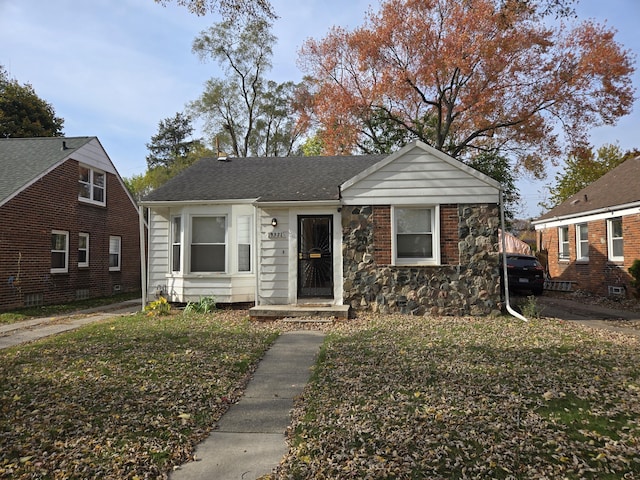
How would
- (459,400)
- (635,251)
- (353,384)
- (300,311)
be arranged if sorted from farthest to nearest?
(635,251) → (300,311) → (353,384) → (459,400)

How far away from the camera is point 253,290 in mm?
11039

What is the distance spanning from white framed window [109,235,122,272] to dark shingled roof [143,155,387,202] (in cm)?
603

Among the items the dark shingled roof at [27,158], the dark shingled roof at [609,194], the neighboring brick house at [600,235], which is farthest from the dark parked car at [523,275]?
the dark shingled roof at [27,158]

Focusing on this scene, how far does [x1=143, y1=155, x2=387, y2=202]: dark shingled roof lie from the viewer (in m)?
10.8

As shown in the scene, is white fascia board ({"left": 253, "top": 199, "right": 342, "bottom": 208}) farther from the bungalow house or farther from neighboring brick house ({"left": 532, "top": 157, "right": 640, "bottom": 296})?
neighboring brick house ({"left": 532, "top": 157, "right": 640, "bottom": 296})

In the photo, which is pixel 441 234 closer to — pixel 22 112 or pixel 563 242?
pixel 563 242

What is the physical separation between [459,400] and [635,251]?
1164 centimetres

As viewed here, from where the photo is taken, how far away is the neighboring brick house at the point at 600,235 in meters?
→ 13.0

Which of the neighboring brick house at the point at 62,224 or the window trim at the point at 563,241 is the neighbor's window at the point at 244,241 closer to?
the neighboring brick house at the point at 62,224

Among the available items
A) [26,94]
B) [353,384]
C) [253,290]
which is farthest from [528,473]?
[26,94]

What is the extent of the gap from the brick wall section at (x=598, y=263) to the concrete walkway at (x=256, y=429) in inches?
465

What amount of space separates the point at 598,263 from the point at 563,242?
10.1 feet

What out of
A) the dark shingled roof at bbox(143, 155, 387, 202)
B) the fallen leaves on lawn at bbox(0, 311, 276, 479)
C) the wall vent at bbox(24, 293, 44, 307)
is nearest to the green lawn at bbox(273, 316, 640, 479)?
the fallen leaves on lawn at bbox(0, 311, 276, 479)

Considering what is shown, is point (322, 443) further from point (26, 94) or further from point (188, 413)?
point (26, 94)
